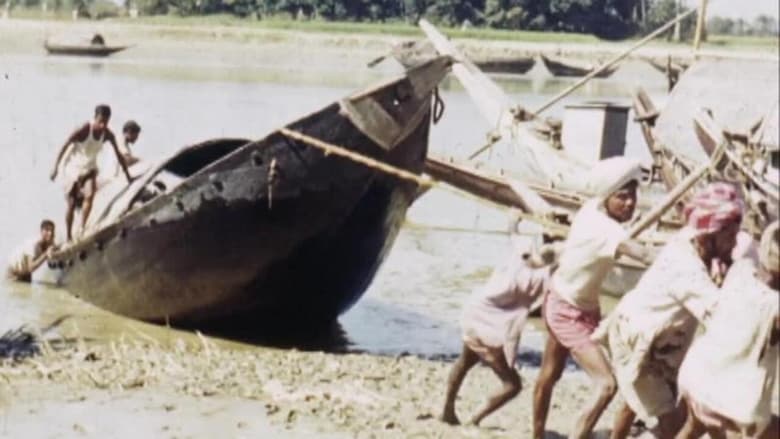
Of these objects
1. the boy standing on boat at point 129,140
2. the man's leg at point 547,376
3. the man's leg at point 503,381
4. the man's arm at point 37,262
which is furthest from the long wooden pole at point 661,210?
the boy standing on boat at point 129,140

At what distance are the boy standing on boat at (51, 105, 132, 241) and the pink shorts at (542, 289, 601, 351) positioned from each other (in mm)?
6690

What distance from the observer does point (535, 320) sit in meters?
11.9

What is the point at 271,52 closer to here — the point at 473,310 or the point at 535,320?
the point at 535,320

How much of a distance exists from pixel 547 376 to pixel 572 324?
1.36ft

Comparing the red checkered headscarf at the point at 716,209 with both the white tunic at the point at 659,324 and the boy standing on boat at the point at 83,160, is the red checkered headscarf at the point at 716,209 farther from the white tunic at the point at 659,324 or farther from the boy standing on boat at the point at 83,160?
the boy standing on boat at the point at 83,160

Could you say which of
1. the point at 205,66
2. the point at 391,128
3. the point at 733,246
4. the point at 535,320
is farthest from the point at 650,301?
the point at 205,66

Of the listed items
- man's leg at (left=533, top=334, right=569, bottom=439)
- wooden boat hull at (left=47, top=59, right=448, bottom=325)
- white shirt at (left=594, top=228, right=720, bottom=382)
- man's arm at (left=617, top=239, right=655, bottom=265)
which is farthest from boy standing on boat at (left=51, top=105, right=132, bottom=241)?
white shirt at (left=594, top=228, right=720, bottom=382)

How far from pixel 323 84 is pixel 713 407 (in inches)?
1564

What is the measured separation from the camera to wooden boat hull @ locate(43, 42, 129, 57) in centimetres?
5156

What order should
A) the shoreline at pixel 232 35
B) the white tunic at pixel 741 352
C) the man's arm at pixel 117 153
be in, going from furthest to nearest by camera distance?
the shoreline at pixel 232 35
the man's arm at pixel 117 153
the white tunic at pixel 741 352

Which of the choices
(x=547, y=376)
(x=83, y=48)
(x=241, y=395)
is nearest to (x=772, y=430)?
(x=547, y=376)

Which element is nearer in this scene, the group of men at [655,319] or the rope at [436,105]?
the group of men at [655,319]

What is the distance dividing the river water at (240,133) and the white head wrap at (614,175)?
2.70 meters

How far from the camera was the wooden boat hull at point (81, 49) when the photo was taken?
51562 millimetres
